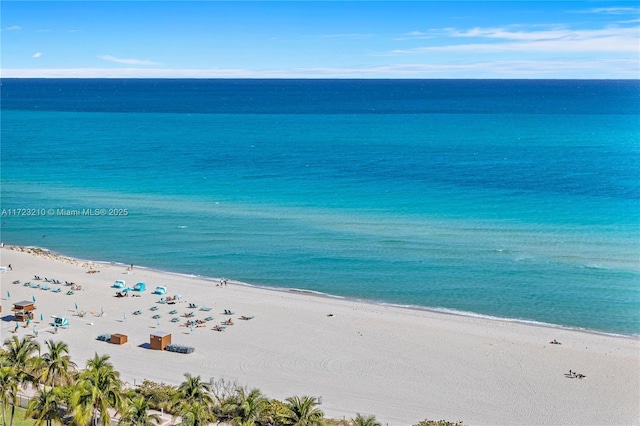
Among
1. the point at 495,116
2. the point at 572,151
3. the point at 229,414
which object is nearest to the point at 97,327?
the point at 229,414

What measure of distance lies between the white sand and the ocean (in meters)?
4.21

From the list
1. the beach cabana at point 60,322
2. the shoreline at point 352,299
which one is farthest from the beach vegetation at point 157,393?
the shoreline at point 352,299

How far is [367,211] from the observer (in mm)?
79188

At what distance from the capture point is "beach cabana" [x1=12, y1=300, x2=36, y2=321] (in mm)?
47406

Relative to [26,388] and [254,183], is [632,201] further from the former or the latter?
[26,388]

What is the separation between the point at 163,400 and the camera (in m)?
33.3

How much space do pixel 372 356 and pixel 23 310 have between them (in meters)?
25.0

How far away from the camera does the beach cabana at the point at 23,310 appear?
47.4 metres

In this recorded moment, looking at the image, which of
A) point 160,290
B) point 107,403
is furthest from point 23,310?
point 107,403

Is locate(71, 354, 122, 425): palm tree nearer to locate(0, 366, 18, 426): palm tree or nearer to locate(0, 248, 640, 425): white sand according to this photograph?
locate(0, 366, 18, 426): palm tree

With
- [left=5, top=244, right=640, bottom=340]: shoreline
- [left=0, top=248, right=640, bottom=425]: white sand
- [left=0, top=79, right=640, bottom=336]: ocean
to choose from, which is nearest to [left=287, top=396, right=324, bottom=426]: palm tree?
[left=0, top=248, right=640, bottom=425]: white sand

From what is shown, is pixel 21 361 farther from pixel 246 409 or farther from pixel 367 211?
pixel 367 211

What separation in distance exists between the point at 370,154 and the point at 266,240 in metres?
51.2

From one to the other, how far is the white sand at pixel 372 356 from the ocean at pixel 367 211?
13.8 feet
